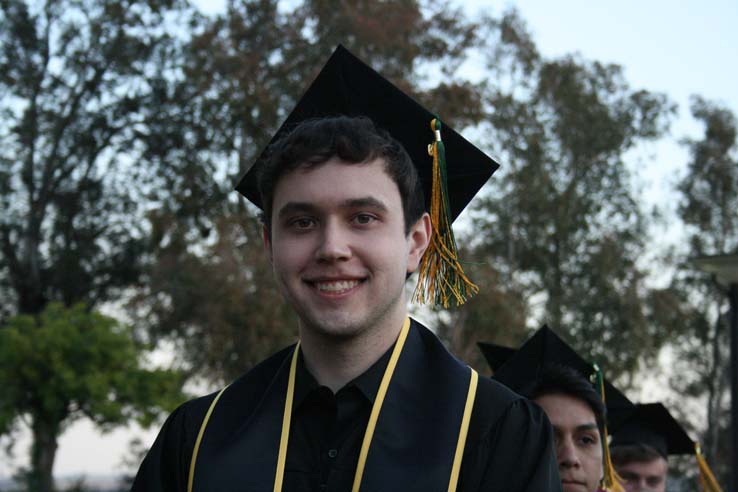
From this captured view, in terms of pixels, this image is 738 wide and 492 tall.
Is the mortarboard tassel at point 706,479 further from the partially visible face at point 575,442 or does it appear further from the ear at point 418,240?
the ear at point 418,240

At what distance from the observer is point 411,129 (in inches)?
109

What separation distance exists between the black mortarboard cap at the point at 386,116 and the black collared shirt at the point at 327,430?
640 millimetres

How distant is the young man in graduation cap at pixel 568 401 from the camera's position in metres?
3.65

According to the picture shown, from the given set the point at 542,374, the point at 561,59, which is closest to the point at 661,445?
the point at 542,374

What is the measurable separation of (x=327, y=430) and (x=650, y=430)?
4.18m

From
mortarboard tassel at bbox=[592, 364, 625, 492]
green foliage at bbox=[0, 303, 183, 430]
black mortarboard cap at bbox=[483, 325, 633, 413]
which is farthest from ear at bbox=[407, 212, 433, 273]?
green foliage at bbox=[0, 303, 183, 430]

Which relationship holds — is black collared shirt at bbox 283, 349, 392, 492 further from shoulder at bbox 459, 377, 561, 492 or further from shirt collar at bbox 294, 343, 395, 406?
shoulder at bbox 459, 377, 561, 492

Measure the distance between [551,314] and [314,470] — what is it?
23645mm

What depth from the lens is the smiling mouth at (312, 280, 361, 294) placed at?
7.57 feet

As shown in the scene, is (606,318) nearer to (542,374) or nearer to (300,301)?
(542,374)

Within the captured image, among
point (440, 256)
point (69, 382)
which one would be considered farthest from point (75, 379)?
point (440, 256)

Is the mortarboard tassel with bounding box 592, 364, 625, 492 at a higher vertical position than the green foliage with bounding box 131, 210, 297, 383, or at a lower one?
lower

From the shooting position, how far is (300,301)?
2.35m

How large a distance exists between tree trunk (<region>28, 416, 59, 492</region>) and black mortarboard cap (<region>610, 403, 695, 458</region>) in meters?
14.1
